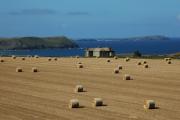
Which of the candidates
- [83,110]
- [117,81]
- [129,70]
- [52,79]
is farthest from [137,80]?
[83,110]

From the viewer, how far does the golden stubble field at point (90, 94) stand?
20000mm

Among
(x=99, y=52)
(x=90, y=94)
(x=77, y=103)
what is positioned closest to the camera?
(x=77, y=103)

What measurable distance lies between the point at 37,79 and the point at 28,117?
14.7m

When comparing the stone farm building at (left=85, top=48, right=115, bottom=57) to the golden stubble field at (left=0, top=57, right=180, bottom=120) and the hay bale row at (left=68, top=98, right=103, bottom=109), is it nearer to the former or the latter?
the golden stubble field at (left=0, top=57, right=180, bottom=120)

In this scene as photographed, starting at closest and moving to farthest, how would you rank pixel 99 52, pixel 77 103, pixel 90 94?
pixel 77 103 → pixel 90 94 → pixel 99 52

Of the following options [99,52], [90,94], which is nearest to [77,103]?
[90,94]

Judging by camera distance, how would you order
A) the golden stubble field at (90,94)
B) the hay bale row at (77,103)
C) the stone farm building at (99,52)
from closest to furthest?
the golden stubble field at (90,94) < the hay bale row at (77,103) < the stone farm building at (99,52)

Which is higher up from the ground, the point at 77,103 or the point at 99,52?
the point at 99,52

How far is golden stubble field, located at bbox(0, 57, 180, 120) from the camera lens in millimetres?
20000

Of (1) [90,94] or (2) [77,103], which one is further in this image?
(1) [90,94]

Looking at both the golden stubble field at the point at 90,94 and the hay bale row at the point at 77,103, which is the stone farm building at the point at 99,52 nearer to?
the golden stubble field at the point at 90,94

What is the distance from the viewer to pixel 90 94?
25766 millimetres

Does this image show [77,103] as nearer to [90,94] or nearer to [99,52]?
[90,94]

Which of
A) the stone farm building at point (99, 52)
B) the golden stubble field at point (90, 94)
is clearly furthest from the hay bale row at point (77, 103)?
the stone farm building at point (99, 52)
